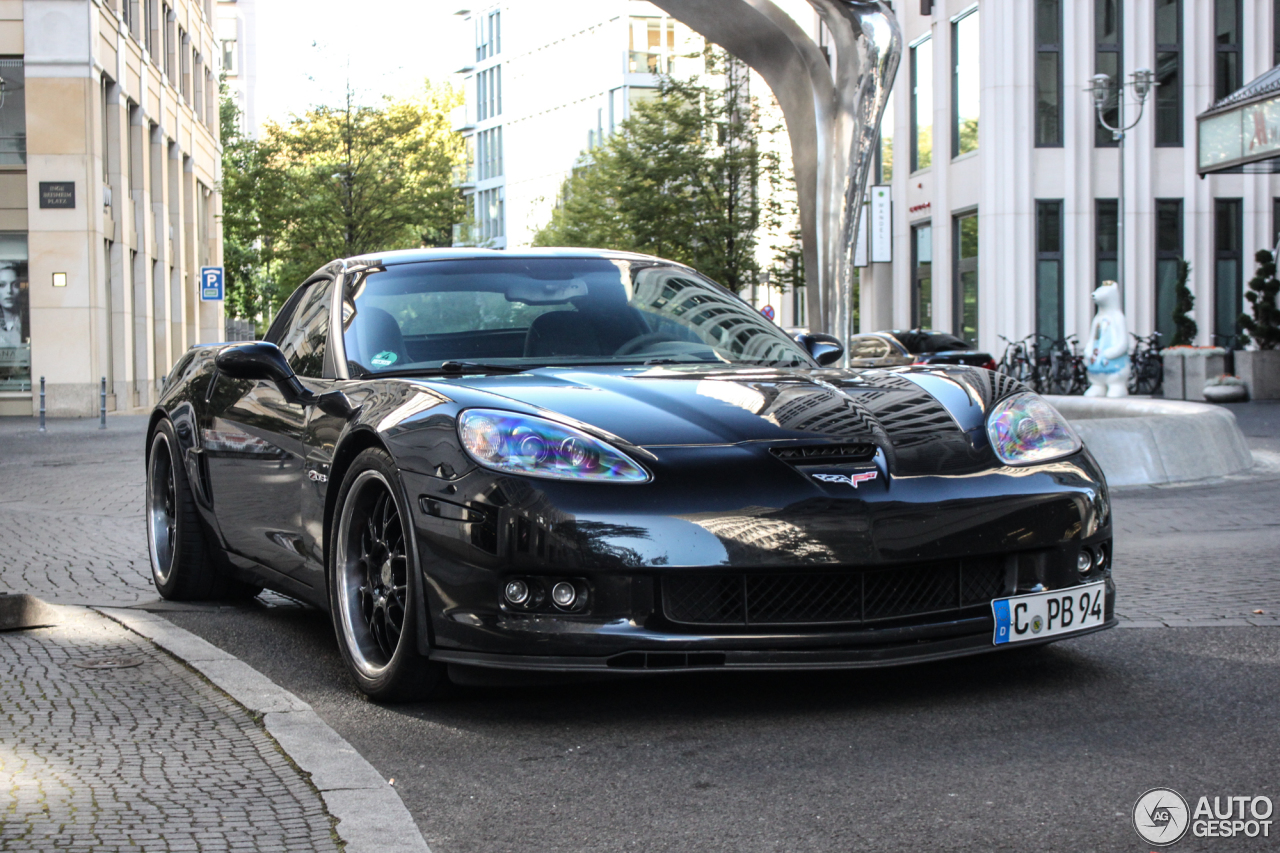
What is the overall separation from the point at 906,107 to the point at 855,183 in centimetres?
2722

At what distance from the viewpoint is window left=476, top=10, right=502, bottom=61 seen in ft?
321

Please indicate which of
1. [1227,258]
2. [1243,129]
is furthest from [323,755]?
[1227,258]

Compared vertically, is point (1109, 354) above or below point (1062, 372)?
above

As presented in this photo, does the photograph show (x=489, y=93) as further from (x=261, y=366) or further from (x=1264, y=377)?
(x=261, y=366)

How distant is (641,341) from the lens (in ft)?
17.7

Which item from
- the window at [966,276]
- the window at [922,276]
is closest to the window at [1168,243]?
the window at [966,276]

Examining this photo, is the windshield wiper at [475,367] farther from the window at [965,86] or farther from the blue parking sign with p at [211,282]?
the window at [965,86]

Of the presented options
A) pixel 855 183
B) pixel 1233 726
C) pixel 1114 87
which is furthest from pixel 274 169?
pixel 1233 726

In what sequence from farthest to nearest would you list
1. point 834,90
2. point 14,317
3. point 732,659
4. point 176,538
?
point 14,317 → point 834,90 → point 176,538 → point 732,659

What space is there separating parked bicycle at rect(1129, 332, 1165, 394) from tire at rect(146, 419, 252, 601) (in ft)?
85.2

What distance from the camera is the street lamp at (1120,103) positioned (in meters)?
30.6

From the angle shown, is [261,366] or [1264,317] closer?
[261,366]

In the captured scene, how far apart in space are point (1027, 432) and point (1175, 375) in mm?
26351

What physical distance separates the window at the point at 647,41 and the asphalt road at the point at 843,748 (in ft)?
252
